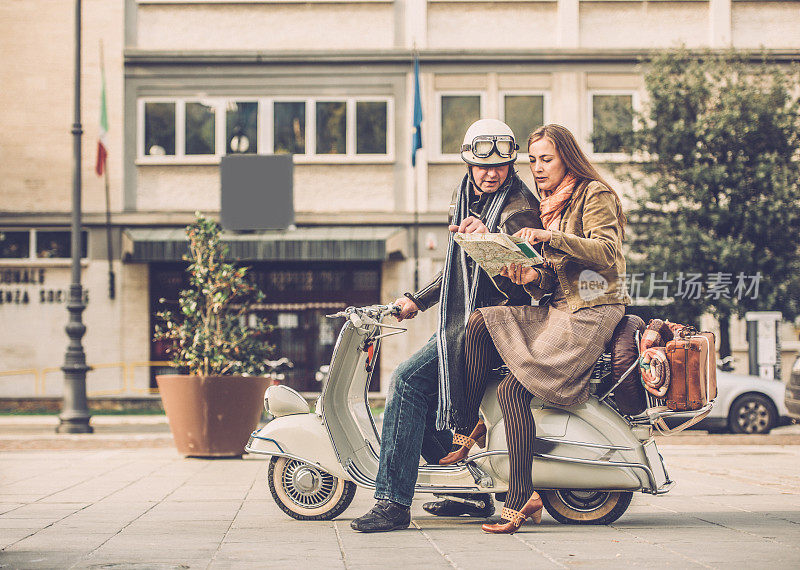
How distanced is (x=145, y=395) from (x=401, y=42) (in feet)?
29.2

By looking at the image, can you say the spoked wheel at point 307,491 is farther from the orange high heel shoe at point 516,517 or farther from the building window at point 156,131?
the building window at point 156,131

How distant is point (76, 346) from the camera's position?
1580 centimetres

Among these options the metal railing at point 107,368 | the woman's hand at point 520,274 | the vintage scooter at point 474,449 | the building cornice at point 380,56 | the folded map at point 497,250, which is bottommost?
the metal railing at point 107,368

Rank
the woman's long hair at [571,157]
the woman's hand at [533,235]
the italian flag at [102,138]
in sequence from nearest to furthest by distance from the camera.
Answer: the woman's hand at [533,235] < the woman's long hair at [571,157] < the italian flag at [102,138]

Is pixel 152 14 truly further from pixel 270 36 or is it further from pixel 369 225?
pixel 369 225

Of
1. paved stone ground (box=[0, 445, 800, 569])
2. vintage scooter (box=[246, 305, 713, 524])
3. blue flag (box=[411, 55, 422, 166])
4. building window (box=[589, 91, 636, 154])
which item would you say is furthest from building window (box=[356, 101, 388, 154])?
vintage scooter (box=[246, 305, 713, 524])

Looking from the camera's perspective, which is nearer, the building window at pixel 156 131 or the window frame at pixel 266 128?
the window frame at pixel 266 128

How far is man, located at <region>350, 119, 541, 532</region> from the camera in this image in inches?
220


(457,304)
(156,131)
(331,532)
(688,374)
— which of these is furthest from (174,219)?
(688,374)

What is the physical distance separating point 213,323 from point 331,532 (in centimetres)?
546

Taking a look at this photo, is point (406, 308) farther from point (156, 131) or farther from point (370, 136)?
point (156, 131)

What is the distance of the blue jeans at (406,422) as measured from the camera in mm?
5605

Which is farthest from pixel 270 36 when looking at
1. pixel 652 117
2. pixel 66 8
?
pixel 652 117

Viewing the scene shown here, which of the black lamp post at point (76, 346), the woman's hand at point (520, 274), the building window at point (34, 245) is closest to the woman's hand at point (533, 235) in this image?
the woman's hand at point (520, 274)
